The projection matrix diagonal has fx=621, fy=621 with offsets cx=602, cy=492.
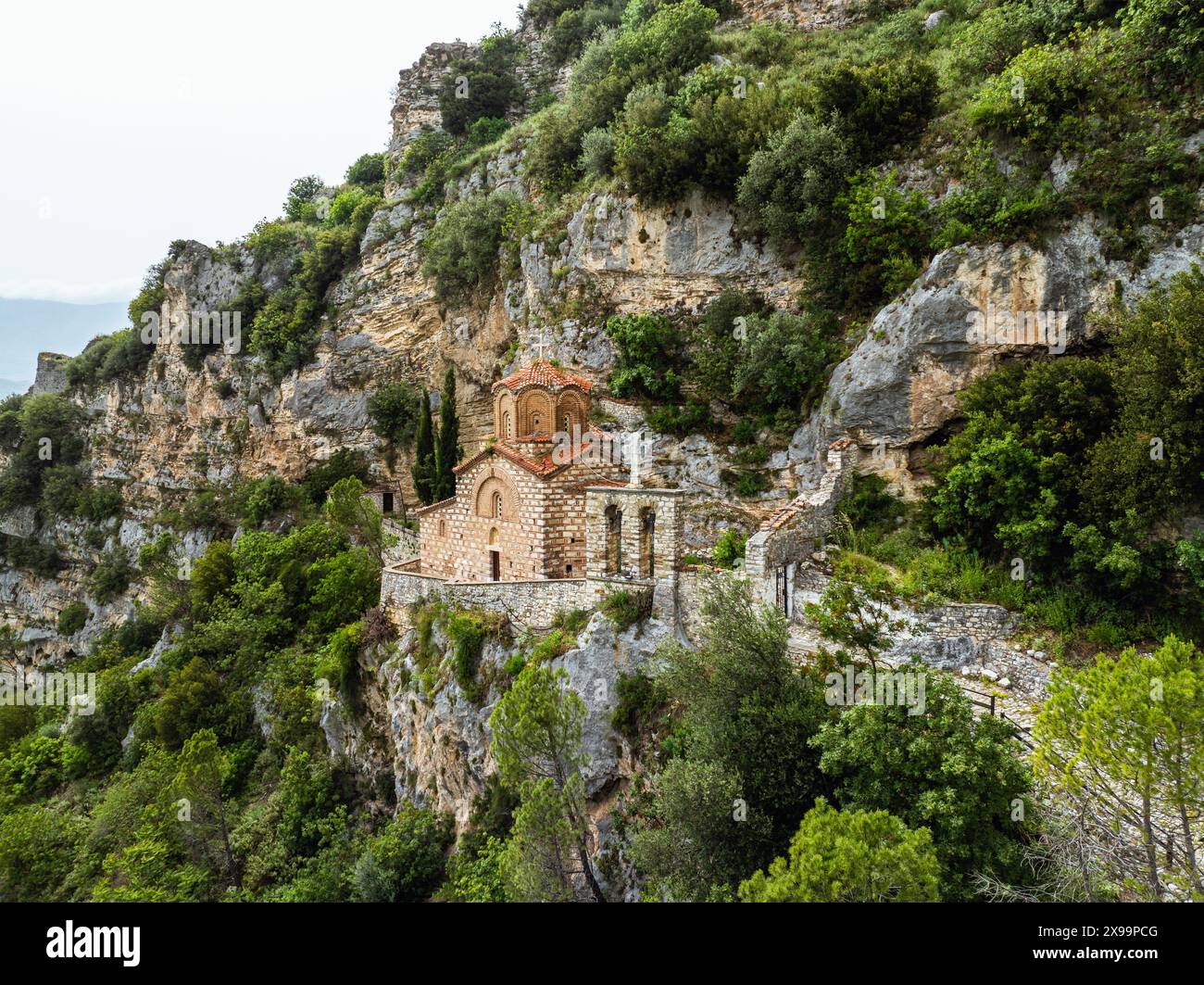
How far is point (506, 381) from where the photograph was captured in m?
18.4

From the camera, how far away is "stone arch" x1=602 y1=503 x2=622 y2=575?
1369 centimetres

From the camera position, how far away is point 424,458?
27.6 metres

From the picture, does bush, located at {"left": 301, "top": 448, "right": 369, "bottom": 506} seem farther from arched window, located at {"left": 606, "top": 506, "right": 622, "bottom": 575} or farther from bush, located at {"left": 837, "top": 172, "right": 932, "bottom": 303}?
bush, located at {"left": 837, "top": 172, "right": 932, "bottom": 303}

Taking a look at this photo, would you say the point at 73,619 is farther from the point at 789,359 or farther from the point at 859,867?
the point at 859,867

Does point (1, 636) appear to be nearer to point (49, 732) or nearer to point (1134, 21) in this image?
point (49, 732)

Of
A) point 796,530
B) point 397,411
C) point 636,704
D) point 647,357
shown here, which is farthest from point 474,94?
point 636,704

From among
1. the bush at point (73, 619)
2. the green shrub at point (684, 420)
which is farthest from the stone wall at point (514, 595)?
the bush at point (73, 619)

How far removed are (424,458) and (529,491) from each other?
13.2 m

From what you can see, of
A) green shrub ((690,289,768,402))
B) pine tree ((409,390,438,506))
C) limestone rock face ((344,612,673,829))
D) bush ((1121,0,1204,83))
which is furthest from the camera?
pine tree ((409,390,438,506))

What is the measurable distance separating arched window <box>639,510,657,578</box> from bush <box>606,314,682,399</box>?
7.51 metres

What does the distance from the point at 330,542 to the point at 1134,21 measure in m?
28.1

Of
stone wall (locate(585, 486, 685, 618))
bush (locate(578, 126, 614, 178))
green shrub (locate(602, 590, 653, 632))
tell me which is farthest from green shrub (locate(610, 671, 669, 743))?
bush (locate(578, 126, 614, 178))

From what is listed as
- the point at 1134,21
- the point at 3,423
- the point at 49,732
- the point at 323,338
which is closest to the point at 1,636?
the point at 3,423
